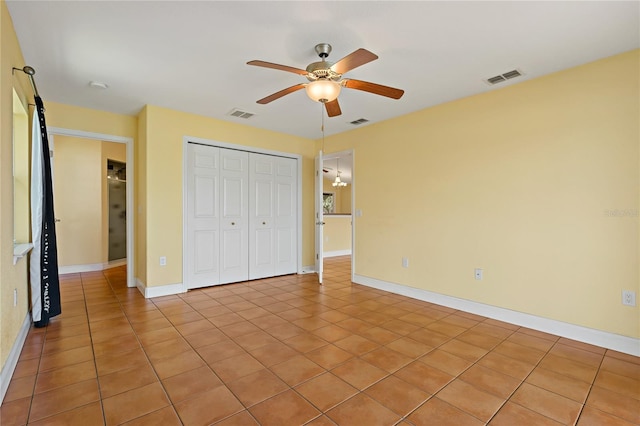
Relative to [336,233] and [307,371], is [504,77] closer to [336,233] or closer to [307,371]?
[307,371]

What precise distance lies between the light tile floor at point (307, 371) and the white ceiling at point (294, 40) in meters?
2.44

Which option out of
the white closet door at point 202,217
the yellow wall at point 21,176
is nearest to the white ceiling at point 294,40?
the yellow wall at point 21,176

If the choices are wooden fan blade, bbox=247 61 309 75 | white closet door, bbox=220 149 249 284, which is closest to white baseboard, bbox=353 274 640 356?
white closet door, bbox=220 149 249 284

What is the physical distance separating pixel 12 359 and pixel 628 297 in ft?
15.2

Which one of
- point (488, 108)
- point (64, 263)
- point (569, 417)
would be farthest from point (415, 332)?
point (64, 263)

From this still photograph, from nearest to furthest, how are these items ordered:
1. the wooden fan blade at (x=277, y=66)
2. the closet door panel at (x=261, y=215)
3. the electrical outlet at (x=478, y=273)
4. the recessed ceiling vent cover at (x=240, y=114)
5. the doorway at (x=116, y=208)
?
the wooden fan blade at (x=277, y=66) → the electrical outlet at (x=478, y=273) → the recessed ceiling vent cover at (x=240, y=114) → the closet door panel at (x=261, y=215) → the doorway at (x=116, y=208)

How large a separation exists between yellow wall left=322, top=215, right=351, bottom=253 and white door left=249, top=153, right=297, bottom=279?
7.03 ft

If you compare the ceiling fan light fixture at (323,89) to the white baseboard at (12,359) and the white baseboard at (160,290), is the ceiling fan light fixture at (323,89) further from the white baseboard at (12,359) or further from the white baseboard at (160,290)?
the white baseboard at (160,290)

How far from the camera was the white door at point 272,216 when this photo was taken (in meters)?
4.85

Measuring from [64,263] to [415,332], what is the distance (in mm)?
5905

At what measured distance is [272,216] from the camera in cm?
506

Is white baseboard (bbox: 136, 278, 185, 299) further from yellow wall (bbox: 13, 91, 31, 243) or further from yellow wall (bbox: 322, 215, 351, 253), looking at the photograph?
yellow wall (bbox: 322, 215, 351, 253)

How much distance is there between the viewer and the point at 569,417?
1.64 metres

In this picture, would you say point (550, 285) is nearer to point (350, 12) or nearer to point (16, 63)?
point (350, 12)
